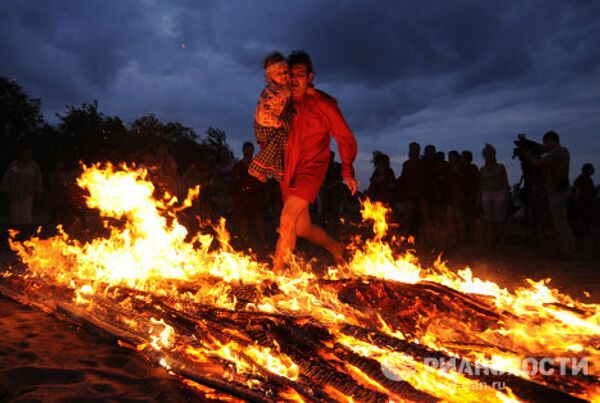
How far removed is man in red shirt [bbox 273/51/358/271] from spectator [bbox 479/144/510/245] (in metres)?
5.45

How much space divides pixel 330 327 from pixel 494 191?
7.48 metres

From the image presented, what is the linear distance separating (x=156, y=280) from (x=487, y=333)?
2.83 meters

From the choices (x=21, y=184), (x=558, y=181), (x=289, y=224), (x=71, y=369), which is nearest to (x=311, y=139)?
(x=289, y=224)

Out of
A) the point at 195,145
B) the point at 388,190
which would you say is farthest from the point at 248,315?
the point at 195,145

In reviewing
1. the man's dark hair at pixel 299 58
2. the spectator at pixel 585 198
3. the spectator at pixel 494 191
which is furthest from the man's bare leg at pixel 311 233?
the spectator at pixel 585 198

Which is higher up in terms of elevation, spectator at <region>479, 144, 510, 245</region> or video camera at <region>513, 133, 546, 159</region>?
video camera at <region>513, 133, 546, 159</region>

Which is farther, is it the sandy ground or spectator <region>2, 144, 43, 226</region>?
spectator <region>2, 144, 43, 226</region>

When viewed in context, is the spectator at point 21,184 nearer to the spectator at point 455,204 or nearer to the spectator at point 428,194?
the spectator at point 428,194

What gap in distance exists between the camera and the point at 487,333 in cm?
300

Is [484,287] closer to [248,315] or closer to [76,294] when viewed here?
[248,315]

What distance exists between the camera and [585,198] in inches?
472

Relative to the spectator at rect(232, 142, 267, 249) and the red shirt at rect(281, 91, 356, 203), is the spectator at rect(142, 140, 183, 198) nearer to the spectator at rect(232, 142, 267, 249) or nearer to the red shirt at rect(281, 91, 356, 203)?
the spectator at rect(232, 142, 267, 249)

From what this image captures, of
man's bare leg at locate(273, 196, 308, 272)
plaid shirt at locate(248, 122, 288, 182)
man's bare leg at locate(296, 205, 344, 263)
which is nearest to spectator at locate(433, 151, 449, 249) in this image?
man's bare leg at locate(296, 205, 344, 263)

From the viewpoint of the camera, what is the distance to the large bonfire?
2438 millimetres
